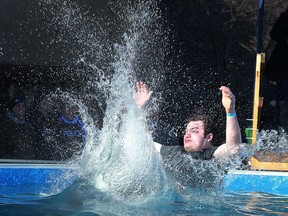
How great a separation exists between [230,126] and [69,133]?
14.1 ft

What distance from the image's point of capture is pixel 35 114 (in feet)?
27.7

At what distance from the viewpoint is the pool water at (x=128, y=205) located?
4.53 metres

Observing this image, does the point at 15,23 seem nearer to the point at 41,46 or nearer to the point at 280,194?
the point at 41,46

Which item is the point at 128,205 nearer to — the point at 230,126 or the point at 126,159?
the point at 126,159

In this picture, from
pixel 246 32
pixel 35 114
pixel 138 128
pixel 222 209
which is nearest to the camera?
pixel 222 209

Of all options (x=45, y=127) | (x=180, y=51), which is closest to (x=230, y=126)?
(x=45, y=127)

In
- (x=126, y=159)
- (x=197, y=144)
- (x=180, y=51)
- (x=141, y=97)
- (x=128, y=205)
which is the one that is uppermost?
(x=180, y=51)

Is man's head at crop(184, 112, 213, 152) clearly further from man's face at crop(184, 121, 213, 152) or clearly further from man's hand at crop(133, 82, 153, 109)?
man's hand at crop(133, 82, 153, 109)

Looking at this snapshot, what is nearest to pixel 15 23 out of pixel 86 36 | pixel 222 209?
pixel 86 36

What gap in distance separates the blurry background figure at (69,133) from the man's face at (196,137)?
349cm

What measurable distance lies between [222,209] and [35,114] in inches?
169

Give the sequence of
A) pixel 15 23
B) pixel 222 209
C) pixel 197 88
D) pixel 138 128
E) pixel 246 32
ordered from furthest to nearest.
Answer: pixel 246 32
pixel 197 88
pixel 15 23
pixel 138 128
pixel 222 209

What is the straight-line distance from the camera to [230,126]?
16.0 ft

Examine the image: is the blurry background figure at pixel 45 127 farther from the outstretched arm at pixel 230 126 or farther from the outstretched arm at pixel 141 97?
the outstretched arm at pixel 230 126
